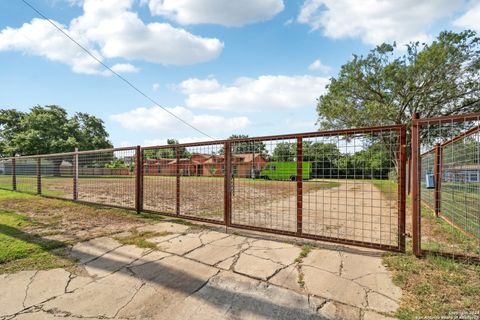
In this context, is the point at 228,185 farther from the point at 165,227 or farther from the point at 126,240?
the point at 126,240

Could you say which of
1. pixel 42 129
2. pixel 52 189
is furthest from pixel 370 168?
pixel 42 129

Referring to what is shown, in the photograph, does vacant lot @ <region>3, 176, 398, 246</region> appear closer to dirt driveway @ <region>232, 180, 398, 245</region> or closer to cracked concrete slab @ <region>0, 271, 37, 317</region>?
dirt driveway @ <region>232, 180, 398, 245</region>

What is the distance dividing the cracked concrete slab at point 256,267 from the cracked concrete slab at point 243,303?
170 mm

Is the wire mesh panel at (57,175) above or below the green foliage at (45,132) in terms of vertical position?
below

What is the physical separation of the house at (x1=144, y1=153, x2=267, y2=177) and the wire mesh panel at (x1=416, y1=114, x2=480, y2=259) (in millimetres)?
2383

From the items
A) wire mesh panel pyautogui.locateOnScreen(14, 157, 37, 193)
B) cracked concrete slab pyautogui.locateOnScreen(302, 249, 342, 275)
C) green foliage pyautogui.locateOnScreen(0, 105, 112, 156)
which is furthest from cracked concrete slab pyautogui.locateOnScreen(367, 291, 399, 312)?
green foliage pyautogui.locateOnScreen(0, 105, 112, 156)

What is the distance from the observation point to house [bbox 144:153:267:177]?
4402 millimetres

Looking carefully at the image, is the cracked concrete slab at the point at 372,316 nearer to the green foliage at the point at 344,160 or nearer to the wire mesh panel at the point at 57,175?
the green foliage at the point at 344,160

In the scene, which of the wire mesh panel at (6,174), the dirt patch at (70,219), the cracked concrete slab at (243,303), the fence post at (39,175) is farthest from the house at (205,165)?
the wire mesh panel at (6,174)

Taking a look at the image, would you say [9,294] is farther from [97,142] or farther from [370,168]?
[97,142]

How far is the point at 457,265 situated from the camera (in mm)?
2588

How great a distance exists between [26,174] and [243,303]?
33.6 feet

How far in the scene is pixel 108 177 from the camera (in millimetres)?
6383

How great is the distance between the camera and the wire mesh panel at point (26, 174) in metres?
8.61
